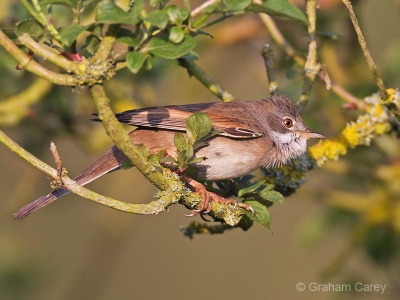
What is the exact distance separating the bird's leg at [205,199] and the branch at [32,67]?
0.91 metres

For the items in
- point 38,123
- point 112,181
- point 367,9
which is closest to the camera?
point 38,123

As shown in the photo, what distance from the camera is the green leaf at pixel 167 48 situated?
8.90ft

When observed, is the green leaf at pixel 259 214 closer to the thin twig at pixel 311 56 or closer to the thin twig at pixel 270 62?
the thin twig at pixel 311 56

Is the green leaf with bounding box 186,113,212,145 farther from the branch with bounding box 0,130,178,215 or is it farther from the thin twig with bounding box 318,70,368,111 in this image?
the thin twig with bounding box 318,70,368,111

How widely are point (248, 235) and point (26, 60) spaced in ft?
22.0

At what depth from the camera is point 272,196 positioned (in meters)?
3.09

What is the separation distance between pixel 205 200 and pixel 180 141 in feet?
1.38

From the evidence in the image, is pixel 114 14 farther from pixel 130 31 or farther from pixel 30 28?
pixel 30 28

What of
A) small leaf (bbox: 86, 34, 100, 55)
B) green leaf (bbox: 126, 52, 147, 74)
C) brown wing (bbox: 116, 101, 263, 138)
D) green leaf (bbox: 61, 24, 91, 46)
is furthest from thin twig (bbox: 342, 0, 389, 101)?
green leaf (bbox: 61, 24, 91, 46)

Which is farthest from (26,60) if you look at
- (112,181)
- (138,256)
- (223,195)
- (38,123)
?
(138,256)

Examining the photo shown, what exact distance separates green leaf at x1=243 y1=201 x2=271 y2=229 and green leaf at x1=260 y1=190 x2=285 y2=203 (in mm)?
47

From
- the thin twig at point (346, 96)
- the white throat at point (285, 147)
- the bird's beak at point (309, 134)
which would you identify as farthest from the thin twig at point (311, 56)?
the bird's beak at point (309, 134)

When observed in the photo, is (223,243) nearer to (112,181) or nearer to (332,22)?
(112,181)

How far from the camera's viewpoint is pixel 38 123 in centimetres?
525
